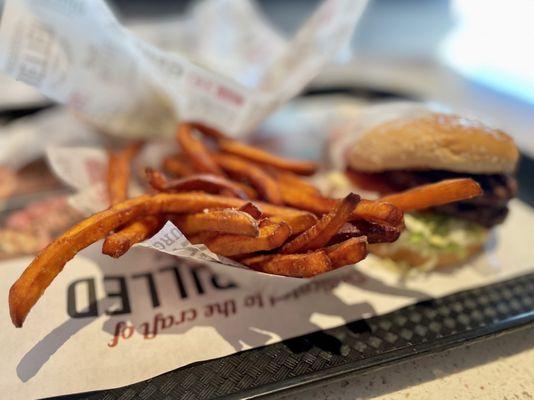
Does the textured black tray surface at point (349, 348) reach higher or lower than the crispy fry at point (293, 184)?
lower

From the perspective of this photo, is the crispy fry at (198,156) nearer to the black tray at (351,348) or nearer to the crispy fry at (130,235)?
the crispy fry at (130,235)

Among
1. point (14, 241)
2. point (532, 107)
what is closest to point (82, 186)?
point (14, 241)

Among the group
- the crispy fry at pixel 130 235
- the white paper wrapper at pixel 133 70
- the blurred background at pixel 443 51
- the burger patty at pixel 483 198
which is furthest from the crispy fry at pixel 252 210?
the blurred background at pixel 443 51

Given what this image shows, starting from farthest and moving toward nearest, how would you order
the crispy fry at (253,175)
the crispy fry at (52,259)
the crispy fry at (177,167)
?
the crispy fry at (177,167) < the crispy fry at (253,175) < the crispy fry at (52,259)

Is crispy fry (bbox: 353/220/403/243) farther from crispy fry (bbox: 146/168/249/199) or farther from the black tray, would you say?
crispy fry (bbox: 146/168/249/199)

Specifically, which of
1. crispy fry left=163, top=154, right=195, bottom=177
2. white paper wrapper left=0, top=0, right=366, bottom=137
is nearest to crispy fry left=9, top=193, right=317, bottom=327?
crispy fry left=163, top=154, right=195, bottom=177

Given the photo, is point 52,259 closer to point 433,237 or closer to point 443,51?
point 433,237
